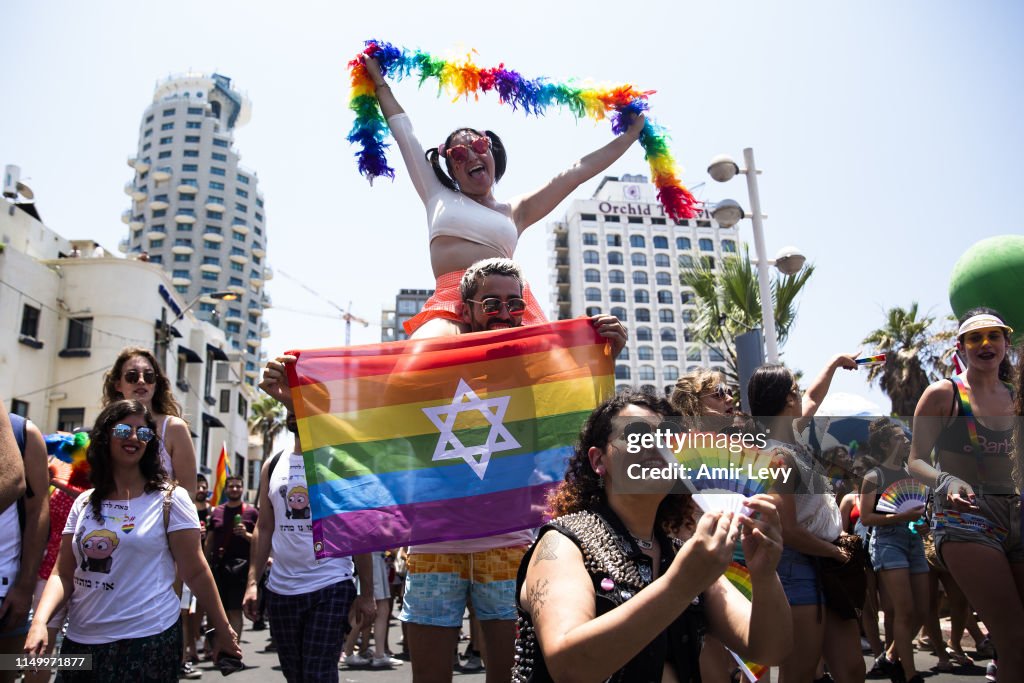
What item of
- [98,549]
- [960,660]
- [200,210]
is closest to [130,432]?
[98,549]

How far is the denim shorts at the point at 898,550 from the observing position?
20.4 ft

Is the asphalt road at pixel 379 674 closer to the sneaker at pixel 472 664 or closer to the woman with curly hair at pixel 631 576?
the sneaker at pixel 472 664

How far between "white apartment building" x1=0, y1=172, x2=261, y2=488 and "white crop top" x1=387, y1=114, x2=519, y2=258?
26691mm

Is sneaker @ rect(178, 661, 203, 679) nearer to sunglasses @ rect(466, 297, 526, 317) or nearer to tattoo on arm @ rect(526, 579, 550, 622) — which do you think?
sunglasses @ rect(466, 297, 526, 317)

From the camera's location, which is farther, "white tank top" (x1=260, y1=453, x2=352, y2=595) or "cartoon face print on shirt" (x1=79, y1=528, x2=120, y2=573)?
"white tank top" (x1=260, y1=453, x2=352, y2=595)

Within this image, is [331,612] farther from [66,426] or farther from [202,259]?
[202,259]

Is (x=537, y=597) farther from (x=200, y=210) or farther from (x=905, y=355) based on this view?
(x=200, y=210)

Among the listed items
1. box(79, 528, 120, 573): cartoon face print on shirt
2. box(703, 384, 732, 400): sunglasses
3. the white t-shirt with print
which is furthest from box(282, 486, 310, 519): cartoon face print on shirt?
box(703, 384, 732, 400): sunglasses

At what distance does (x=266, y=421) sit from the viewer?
6781 cm

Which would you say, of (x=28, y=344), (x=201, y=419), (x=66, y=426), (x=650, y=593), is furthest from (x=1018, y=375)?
(x=201, y=419)

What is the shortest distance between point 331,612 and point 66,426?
35.3 metres

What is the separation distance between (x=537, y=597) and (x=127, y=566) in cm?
246

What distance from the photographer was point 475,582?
3.42 meters

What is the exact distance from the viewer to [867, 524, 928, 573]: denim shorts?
6207 millimetres
